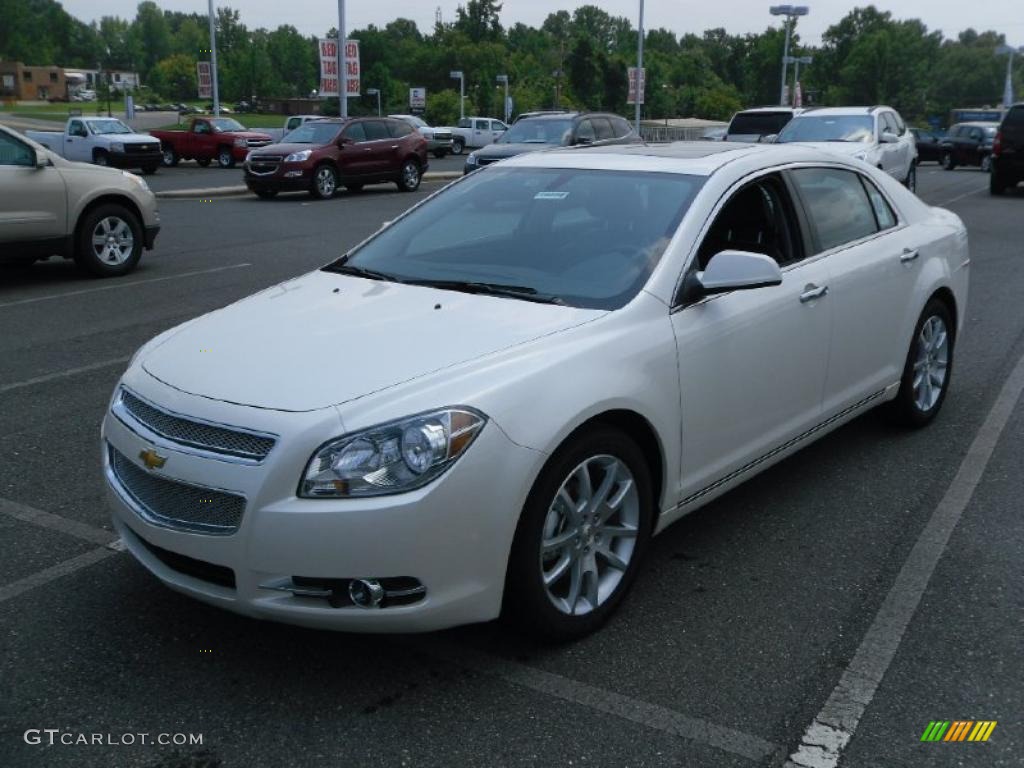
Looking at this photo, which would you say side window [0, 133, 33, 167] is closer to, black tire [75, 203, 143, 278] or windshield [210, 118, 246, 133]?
black tire [75, 203, 143, 278]

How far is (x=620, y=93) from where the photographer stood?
295 feet

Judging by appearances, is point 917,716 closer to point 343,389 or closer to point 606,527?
point 606,527

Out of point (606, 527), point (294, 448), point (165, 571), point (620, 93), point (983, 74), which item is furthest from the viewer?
point (983, 74)

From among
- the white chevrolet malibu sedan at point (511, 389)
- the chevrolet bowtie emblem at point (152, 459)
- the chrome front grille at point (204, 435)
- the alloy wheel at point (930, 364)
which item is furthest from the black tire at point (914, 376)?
the chevrolet bowtie emblem at point (152, 459)

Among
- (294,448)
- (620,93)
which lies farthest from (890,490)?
(620,93)

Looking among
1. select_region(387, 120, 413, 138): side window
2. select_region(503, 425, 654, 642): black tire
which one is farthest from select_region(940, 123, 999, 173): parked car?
select_region(503, 425, 654, 642): black tire

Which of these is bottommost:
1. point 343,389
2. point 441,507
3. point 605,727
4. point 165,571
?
point 605,727

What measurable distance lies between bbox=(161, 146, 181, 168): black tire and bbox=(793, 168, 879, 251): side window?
31560 millimetres

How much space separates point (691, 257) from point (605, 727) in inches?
70.3

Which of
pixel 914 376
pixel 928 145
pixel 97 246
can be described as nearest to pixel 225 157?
pixel 97 246

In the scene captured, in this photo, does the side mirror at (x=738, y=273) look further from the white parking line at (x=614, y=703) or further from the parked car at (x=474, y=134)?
the parked car at (x=474, y=134)

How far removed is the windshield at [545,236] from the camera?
3.95m

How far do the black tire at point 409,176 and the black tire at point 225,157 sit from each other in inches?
416

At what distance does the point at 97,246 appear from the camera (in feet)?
36.1
